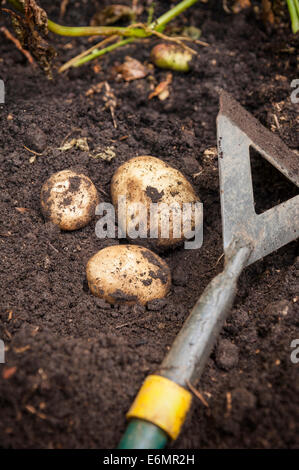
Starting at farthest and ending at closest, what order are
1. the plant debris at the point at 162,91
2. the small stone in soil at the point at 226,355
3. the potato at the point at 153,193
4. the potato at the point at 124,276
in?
Answer: the plant debris at the point at 162,91 → the potato at the point at 153,193 → the potato at the point at 124,276 → the small stone in soil at the point at 226,355

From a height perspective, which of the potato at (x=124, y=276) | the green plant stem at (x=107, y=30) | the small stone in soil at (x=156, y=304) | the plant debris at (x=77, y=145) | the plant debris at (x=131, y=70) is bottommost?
the small stone in soil at (x=156, y=304)

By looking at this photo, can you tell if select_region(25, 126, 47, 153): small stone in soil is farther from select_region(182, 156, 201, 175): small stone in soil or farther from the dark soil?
select_region(182, 156, 201, 175): small stone in soil

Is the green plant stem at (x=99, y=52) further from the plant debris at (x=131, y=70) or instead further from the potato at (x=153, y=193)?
the potato at (x=153, y=193)

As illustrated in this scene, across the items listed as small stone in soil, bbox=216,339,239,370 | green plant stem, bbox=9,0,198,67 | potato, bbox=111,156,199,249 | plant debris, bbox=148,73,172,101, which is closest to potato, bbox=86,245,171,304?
potato, bbox=111,156,199,249

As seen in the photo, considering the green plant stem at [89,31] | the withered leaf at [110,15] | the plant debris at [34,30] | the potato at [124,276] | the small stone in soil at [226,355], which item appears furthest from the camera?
the withered leaf at [110,15]

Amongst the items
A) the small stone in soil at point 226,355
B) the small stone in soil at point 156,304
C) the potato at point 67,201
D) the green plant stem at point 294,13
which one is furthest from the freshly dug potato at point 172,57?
the small stone in soil at point 226,355
